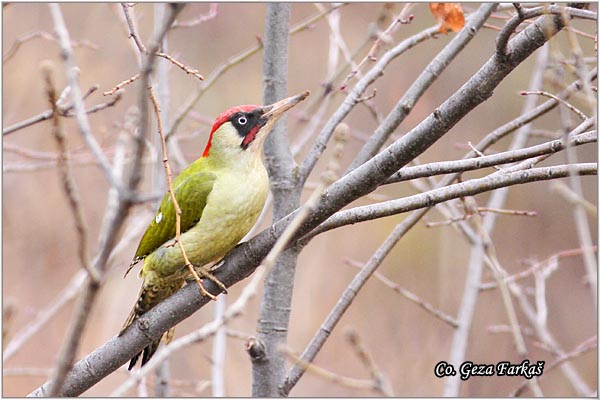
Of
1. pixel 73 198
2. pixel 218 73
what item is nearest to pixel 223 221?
pixel 218 73

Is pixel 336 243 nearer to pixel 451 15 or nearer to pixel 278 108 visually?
pixel 278 108

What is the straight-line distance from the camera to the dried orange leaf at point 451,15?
3.20 metres

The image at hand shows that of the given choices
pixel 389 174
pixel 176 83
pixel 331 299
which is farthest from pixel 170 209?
pixel 176 83

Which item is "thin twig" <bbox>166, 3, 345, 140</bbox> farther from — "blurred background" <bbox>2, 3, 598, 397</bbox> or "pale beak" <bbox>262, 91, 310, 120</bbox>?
"blurred background" <bbox>2, 3, 598, 397</bbox>

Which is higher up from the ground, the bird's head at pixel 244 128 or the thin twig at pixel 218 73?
the thin twig at pixel 218 73

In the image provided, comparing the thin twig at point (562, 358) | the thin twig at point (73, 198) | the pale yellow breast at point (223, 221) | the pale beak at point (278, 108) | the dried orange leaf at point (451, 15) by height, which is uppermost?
the dried orange leaf at point (451, 15)

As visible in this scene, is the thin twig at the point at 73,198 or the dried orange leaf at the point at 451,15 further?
the dried orange leaf at the point at 451,15

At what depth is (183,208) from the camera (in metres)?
3.43

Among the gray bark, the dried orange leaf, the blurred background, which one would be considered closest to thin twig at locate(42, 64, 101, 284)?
the gray bark

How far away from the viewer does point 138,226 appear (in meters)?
4.48

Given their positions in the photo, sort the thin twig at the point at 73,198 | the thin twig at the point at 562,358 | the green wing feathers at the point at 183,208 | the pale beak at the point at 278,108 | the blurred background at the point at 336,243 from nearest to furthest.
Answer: the thin twig at the point at 73,198 < the thin twig at the point at 562,358 < the pale beak at the point at 278,108 < the green wing feathers at the point at 183,208 < the blurred background at the point at 336,243

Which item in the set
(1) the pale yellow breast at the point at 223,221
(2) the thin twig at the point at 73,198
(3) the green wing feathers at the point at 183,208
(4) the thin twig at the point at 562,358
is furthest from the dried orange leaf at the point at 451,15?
(2) the thin twig at the point at 73,198

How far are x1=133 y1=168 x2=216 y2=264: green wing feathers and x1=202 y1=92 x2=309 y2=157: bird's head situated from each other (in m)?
0.19

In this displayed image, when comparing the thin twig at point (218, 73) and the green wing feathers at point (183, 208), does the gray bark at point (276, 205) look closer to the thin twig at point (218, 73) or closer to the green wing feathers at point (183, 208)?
the thin twig at point (218, 73)
